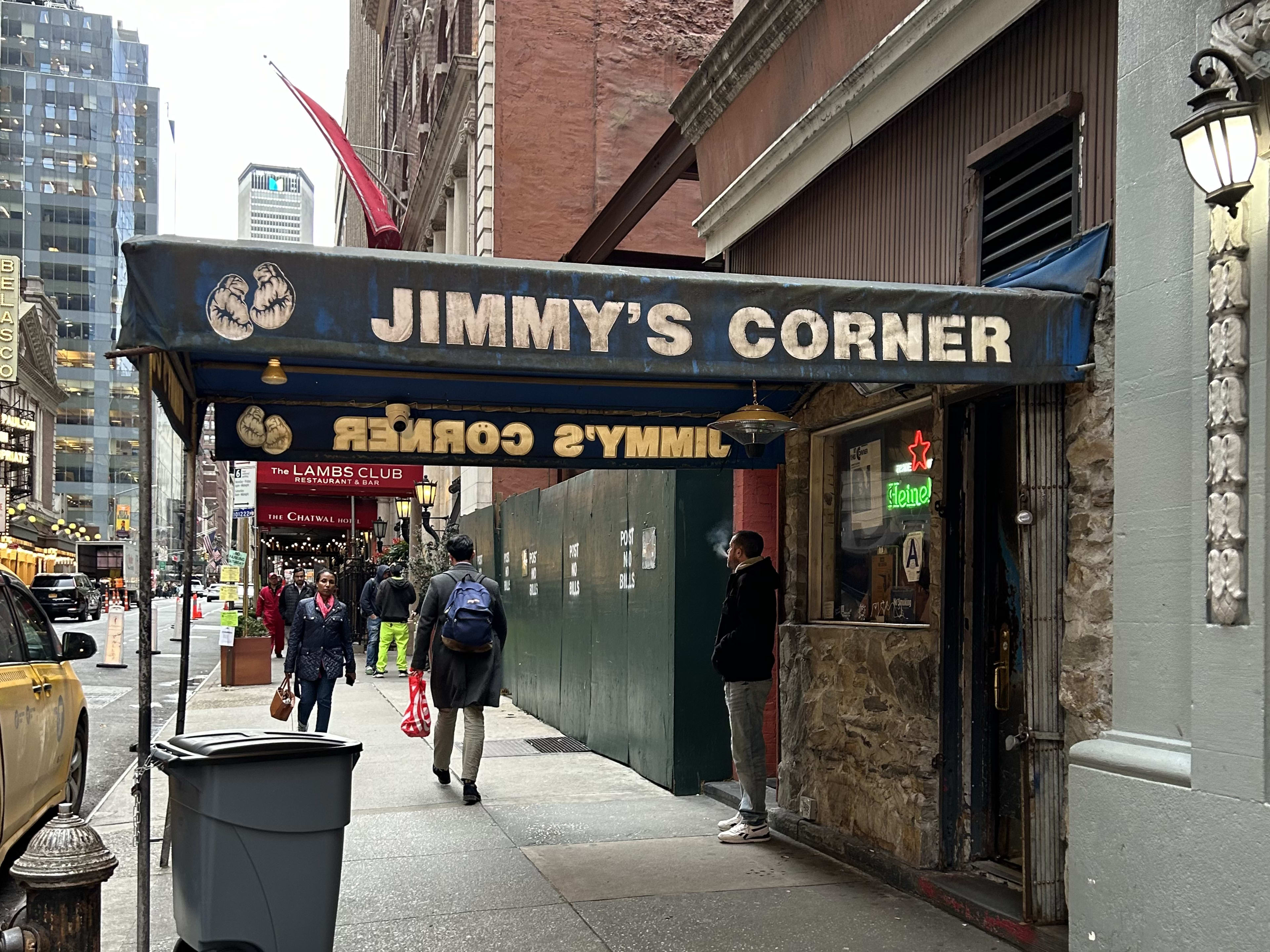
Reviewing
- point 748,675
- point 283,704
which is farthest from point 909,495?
point 283,704

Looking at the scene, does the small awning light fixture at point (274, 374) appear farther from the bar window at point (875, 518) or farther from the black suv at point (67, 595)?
the black suv at point (67, 595)

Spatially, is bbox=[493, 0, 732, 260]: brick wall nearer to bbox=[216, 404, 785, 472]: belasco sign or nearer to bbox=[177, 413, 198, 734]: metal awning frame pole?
bbox=[216, 404, 785, 472]: belasco sign

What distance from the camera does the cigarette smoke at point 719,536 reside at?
9.81 metres

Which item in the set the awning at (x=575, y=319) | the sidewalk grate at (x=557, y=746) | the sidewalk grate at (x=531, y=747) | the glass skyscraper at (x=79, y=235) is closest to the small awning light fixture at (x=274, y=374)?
the awning at (x=575, y=319)

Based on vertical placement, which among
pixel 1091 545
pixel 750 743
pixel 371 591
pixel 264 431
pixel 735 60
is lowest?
pixel 750 743

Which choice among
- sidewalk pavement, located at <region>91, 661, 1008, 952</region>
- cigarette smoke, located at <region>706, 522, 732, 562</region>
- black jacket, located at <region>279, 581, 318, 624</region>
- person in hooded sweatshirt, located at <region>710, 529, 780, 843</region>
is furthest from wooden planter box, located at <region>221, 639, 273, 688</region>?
person in hooded sweatshirt, located at <region>710, 529, 780, 843</region>

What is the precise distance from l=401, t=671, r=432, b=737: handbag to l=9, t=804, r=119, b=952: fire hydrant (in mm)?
5396

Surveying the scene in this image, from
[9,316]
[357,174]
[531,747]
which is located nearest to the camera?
[531,747]

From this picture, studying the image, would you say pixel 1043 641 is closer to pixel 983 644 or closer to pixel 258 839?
pixel 983 644

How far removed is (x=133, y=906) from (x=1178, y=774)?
5.36 metres

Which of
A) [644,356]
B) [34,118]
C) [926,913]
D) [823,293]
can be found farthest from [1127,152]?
[34,118]

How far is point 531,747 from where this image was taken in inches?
490

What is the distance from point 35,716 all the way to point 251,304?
3.71 meters

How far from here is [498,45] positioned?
2216 cm
